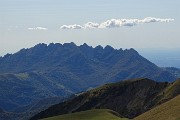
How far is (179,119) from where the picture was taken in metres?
91.1

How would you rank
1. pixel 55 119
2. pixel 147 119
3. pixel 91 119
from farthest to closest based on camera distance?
pixel 55 119, pixel 91 119, pixel 147 119

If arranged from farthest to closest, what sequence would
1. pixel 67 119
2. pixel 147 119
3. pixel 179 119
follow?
1. pixel 67 119
2. pixel 147 119
3. pixel 179 119

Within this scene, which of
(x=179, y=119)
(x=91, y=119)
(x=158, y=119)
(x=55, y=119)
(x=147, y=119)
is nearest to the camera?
(x=179, y=119)

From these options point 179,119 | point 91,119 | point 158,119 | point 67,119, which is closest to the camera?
point 179,119

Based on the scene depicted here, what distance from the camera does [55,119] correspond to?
516 ft

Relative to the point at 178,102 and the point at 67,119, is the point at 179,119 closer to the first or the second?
the point at 178,102

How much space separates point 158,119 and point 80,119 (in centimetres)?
3858

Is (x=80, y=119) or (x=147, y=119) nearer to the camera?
(x=147, y=119)

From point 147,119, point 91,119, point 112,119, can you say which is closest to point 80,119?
point 91,119

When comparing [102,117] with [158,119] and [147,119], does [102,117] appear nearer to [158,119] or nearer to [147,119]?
[147,119]

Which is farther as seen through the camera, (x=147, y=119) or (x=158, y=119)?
(x=147, y=119)

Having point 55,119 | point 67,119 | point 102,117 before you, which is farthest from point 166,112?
point 55,119

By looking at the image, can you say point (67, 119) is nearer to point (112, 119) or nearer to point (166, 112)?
point (112, 119)

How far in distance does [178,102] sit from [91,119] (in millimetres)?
31792
